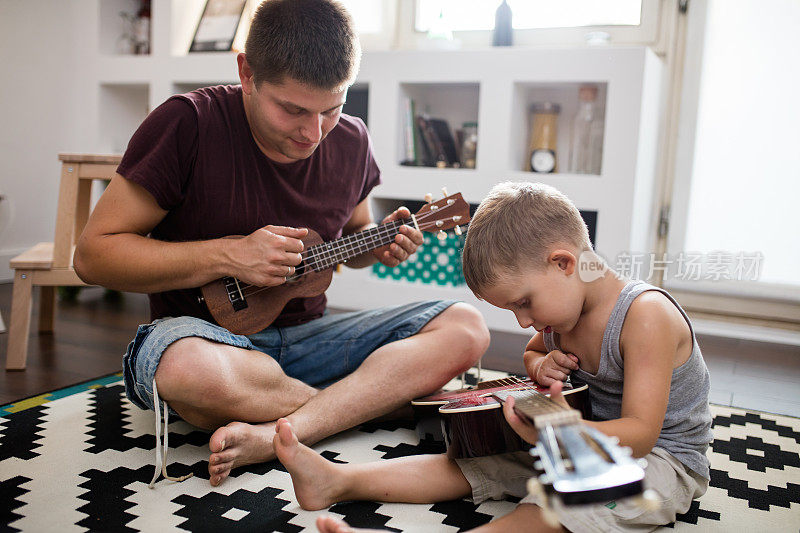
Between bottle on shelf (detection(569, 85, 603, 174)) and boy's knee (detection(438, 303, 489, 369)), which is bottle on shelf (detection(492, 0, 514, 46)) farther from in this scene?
boy's knee (detection(438, 303, 489, 369))

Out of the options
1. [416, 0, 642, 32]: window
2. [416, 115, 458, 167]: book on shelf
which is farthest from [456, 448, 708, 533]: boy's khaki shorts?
[416, 0, 642, 32]: window

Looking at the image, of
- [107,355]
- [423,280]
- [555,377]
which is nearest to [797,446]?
[555,377]

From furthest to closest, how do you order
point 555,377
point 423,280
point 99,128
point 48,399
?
point 99,128, point 423,280, point 48,399, point 555,377

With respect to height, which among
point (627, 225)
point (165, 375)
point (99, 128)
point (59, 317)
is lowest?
point (59, 317)

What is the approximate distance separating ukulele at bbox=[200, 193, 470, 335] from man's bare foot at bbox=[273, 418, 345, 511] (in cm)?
33

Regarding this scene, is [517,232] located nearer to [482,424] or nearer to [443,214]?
[482,424]

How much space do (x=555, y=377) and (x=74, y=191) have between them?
4.58 feet

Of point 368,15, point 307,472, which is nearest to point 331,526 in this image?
point 307,472

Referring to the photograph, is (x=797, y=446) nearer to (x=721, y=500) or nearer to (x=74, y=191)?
(x=721, y=500)

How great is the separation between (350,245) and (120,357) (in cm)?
88

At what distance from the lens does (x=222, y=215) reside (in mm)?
1287

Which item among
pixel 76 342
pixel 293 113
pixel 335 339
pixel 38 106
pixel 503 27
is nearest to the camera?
pixel 293 113

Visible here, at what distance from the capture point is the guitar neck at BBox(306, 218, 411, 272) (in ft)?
4.44

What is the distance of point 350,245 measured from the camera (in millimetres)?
1375
